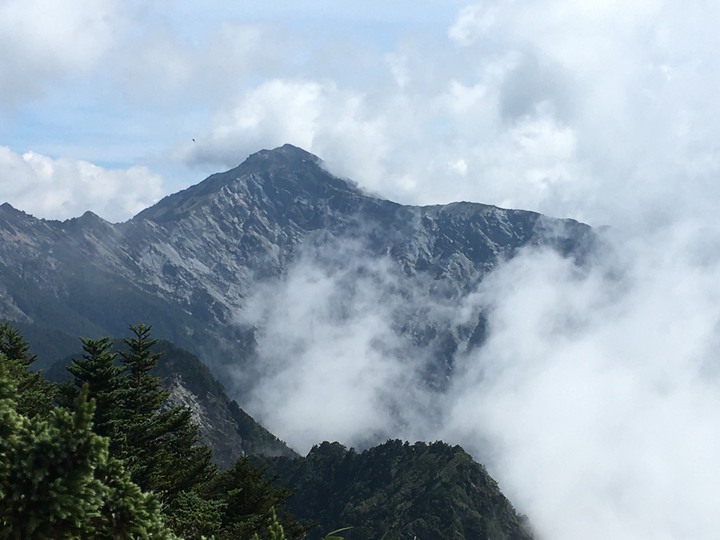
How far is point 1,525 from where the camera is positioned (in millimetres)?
15039

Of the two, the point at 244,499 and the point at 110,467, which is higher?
the point at 244,499

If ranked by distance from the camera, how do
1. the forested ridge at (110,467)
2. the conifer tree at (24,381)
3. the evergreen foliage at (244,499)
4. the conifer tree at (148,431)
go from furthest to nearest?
the evergreen foliage at (244,499), the conifer tree at (24,381), the conifer tree at (148,431), the forested ridge at (110,467)

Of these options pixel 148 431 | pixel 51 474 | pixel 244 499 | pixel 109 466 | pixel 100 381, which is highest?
pixel 244 499

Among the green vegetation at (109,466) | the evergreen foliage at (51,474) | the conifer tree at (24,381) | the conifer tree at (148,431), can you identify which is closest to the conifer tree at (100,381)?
the green vegetation at (109,466)

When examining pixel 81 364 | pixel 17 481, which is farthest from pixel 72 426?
pixel 81 364

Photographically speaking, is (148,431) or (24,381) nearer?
(148,431)

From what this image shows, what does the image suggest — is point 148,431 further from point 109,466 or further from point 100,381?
point 109,466

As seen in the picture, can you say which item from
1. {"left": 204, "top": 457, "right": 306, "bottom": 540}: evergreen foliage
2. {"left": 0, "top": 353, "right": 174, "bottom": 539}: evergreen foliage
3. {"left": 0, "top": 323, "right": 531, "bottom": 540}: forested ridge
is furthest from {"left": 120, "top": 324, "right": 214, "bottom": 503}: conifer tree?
{"left": 0, "top": 353, "right": 174, "bottom": 539}: evergreen foliage

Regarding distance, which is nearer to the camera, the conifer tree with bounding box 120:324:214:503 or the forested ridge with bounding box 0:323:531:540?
the forested ridge with bounding box 0:323:531:540

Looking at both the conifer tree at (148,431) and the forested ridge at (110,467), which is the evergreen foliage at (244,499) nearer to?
the forested ridge at (110,467)

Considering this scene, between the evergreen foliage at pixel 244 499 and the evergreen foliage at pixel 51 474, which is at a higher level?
the evergreen foliage at pixel 244 499

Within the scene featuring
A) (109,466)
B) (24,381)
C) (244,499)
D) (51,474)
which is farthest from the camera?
(244,499)

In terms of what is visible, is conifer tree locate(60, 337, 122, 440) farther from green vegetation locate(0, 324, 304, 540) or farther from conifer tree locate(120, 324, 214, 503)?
conifer tree locate(120, 324, 214, 503)

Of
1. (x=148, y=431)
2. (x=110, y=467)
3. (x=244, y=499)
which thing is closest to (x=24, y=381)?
(x=148, y=431)
